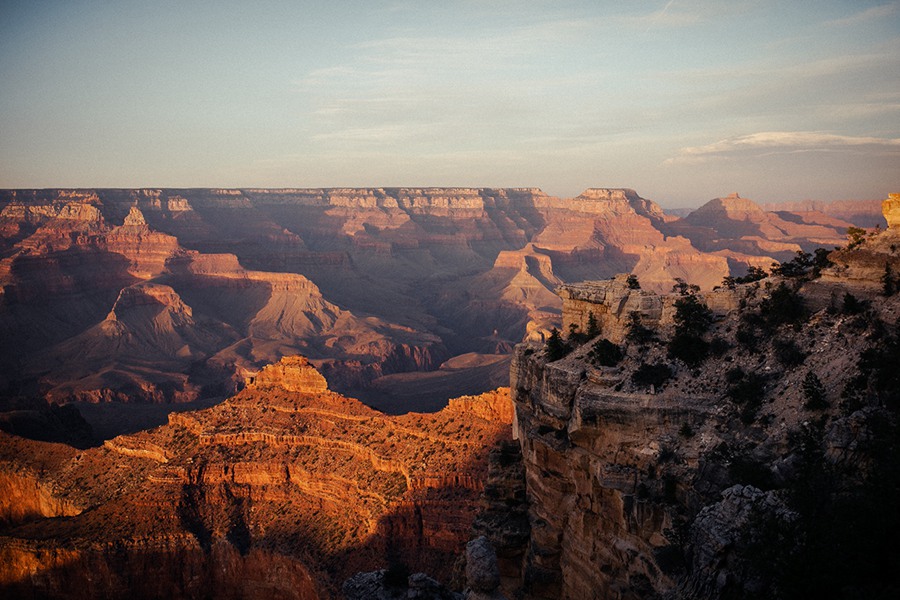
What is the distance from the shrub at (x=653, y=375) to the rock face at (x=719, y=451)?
81 millimetres

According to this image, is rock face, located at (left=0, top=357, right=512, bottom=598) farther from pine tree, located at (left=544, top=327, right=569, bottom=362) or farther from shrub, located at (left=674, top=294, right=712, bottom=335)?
shrub, located at (left=674, top=294, right=712, bottom=335)

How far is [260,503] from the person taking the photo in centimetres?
3800

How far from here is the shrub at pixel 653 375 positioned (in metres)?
21.1

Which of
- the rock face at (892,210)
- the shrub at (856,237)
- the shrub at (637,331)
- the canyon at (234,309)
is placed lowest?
the canyon at (234,309)

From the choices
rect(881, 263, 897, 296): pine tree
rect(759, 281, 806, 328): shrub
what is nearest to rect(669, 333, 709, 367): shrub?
rect(759, 281, 806, 328): shrub

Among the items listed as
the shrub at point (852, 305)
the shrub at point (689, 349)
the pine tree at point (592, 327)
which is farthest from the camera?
the pine tree at point (592, 327)

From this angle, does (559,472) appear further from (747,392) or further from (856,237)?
(856,237)

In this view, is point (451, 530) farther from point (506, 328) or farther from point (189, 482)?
point (506, 328)

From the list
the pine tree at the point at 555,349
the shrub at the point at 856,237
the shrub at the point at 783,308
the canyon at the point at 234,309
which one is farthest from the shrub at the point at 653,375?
the canyon at the point at 234,309

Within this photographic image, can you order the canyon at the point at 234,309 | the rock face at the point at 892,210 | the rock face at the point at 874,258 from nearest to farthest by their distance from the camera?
1. the rock face at the point at 874,258
2. the rock face at the point at 892,210
3. the canyon at the point at 234,309

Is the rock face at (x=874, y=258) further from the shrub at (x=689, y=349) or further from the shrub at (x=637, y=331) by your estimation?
the shrub at (x=637, y=331)

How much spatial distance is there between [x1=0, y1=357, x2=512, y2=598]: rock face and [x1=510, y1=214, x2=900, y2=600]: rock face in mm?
9580

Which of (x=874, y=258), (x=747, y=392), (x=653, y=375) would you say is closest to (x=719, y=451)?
(x=747, y=392)

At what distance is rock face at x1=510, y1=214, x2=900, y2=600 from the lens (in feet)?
45.9
